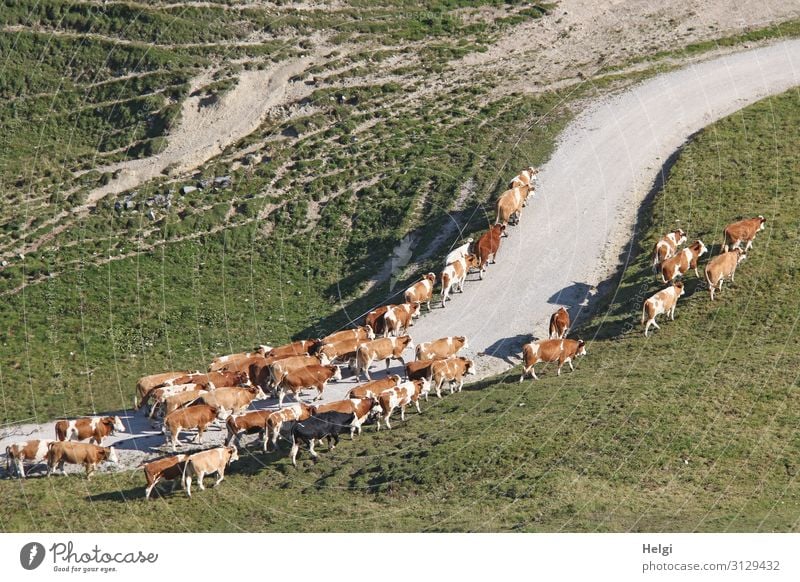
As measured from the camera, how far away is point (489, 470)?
40.8m

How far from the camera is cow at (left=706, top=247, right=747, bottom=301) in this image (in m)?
51.6

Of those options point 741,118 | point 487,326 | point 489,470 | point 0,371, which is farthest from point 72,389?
point 741,118

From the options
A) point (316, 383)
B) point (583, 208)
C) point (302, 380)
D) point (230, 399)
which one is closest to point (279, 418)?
point (230, 399)

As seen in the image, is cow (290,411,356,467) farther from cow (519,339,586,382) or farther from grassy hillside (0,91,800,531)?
cow (519,339,586,382)

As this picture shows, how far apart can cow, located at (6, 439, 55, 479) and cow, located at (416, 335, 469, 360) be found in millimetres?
14743

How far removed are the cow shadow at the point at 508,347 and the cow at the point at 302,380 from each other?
7.57 metres

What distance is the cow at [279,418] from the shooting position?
4419 centimetres

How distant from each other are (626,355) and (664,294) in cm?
349

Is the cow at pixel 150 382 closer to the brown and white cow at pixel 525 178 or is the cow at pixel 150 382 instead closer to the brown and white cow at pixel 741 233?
the brown and white cow at pixel 525 178

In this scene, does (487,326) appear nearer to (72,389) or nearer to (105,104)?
(72,389)

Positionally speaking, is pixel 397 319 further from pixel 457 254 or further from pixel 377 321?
pixel 457 254

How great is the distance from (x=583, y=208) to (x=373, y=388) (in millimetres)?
20551

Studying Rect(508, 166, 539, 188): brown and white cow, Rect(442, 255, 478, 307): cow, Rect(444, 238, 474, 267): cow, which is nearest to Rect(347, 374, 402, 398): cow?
Rect(442, 255, 478, 307): cow
